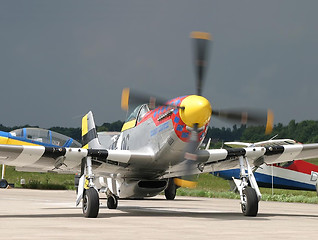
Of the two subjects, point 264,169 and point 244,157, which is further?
point 264,169

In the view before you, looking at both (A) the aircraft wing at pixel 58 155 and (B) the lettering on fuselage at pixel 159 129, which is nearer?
(B) the lettering on fuselage at pixel 159 129

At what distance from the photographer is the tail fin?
61.1 feet

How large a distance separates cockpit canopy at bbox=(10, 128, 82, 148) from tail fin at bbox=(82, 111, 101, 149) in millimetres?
16158

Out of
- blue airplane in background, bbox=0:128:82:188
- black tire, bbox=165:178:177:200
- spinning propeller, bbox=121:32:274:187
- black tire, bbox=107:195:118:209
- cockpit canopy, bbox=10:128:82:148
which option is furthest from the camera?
cockpit canopy, bbox=10:128:82:148

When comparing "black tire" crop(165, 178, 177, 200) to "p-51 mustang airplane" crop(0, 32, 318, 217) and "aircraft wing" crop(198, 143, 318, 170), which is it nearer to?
"p-51 mustang airplane" crop(0, 32, 318, 217)

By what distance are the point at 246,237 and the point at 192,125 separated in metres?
4.17

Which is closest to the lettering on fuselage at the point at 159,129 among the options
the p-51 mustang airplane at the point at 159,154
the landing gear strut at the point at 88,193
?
the p-51 mustang airplane at the point at 159,154

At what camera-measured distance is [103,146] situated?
58.4 ft

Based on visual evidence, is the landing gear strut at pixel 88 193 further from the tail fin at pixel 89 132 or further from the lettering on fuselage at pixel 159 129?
the tail fin at pixel 89 132

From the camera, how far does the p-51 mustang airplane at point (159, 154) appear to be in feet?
40.7

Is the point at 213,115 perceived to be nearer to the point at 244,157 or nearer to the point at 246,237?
the point at 244,157

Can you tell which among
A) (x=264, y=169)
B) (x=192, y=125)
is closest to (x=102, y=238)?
(x=192, y=125)

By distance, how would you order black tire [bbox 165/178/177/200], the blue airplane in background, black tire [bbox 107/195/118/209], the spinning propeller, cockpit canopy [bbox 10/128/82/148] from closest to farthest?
the spinning propeller, black tire [bbox 107/195/118/209], black tire [bbox 165/178/177/200], the blue airplane in background, cockpit canopy [bbox 10/128/82/148]

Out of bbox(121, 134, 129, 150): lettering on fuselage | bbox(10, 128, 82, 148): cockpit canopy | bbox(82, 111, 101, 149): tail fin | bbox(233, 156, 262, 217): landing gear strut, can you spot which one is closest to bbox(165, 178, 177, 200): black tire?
bbox(82, 111, 101, 149): tail fin
